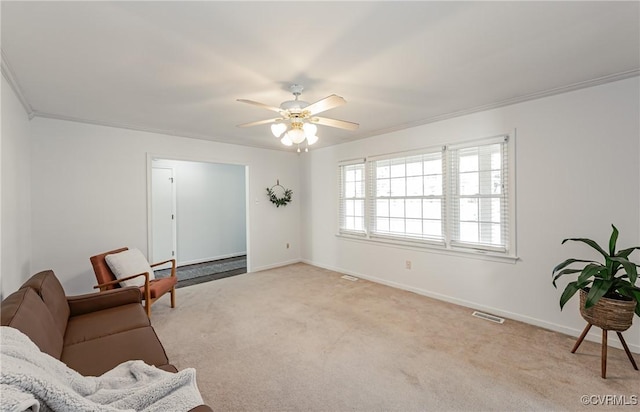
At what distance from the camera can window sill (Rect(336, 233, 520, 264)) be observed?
3205mm

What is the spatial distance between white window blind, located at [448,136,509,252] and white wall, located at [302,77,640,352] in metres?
0.15

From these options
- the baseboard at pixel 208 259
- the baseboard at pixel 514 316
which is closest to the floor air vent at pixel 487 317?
the baseboard at pixel 514 316

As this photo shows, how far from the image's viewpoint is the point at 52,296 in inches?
78.1

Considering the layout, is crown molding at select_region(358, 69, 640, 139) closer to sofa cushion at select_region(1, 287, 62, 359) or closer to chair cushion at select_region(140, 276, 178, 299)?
chair cushion at select_region(140, 276, 178, 299)

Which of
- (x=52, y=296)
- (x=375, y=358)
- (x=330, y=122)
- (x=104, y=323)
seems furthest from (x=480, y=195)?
(x=52, y=296)

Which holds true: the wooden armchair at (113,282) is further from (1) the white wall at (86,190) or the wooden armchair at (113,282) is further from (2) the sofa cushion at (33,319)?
(2) the sofa cushion at (33,319)

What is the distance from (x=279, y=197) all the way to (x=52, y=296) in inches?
156

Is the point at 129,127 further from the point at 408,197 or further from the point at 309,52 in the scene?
the point at 408,197

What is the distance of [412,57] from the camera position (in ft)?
6.96

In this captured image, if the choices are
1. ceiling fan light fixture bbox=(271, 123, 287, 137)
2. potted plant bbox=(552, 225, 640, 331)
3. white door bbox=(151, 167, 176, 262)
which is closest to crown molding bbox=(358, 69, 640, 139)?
potted plant bbox=(552, 225, 640, 331)

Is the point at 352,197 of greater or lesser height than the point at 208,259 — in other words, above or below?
above

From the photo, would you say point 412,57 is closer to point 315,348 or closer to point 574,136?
point 574,136

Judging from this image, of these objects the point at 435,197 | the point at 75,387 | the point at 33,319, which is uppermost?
the point at 435,197

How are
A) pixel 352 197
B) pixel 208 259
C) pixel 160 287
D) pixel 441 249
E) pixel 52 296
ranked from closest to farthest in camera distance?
pixel 52 296, pixel 160 287, pixel 441 249, pixel 352 197, pixel 208 259
